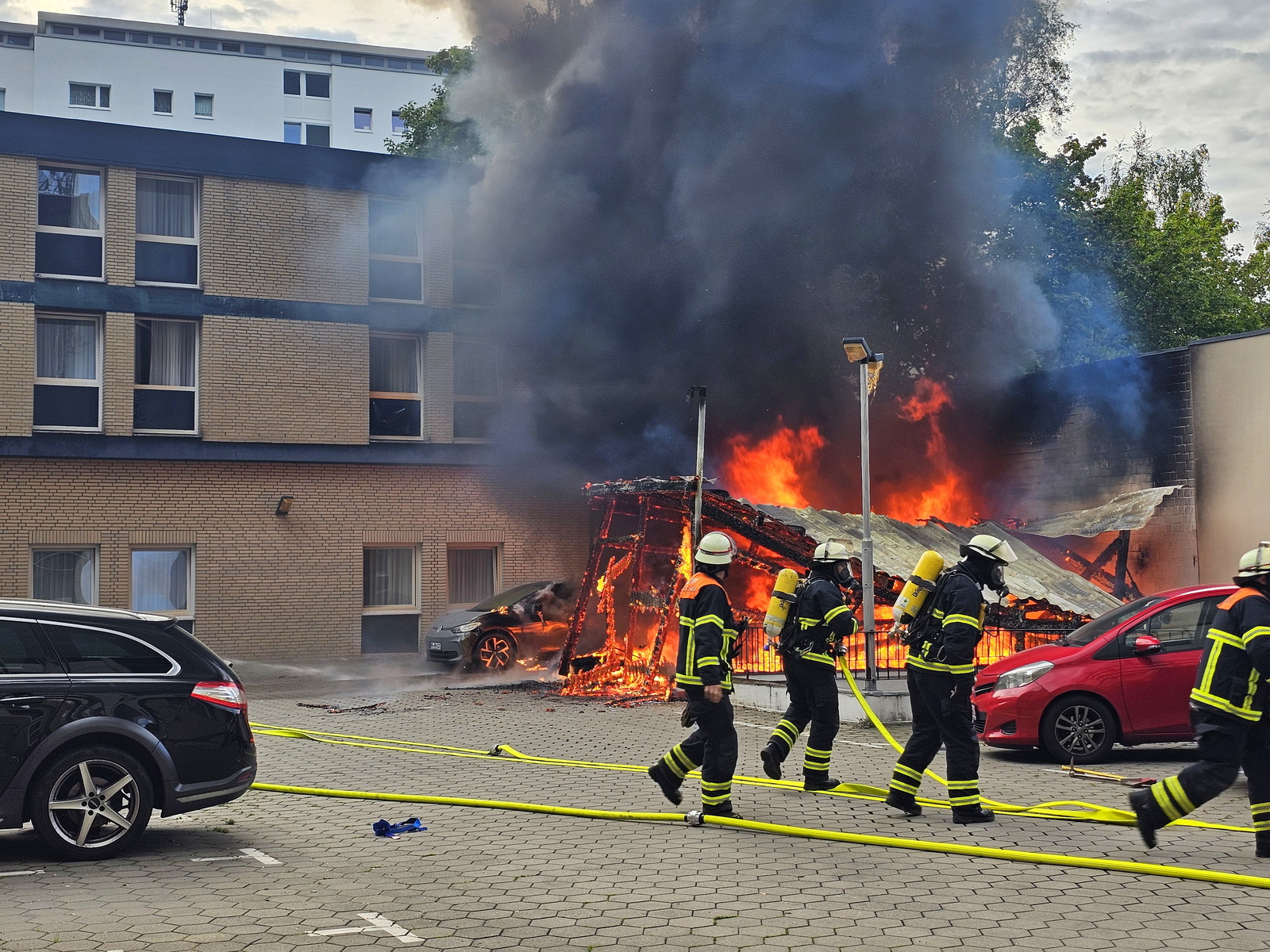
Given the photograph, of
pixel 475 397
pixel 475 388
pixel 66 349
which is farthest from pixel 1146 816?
pixel 66 349

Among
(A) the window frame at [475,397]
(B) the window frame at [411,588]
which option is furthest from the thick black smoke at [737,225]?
(B) the window frame at [411,588]

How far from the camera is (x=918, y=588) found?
7.92 m

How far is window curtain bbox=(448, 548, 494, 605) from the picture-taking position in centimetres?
2225

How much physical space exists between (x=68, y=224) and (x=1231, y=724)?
61.8ft

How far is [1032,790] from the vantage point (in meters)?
8.77

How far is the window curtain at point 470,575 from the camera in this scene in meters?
22.2

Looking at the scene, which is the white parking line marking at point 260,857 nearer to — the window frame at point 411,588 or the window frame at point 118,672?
the window frame at point 118,672

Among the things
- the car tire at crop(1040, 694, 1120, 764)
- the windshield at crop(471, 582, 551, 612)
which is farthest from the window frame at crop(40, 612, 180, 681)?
the windshield at crop(471, 582, 551, 612)

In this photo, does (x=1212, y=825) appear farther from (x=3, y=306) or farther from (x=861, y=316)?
(x=3, y=306)

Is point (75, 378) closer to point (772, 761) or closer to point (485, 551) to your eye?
point (485, 551)

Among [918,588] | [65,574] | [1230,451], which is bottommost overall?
[918,588]

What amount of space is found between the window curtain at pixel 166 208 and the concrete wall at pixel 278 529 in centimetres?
387

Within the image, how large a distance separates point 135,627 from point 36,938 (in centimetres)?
218

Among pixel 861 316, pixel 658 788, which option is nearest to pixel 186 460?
pixel 861 316
